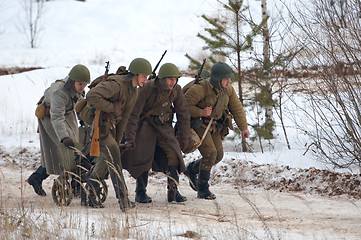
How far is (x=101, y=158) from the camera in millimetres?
6605

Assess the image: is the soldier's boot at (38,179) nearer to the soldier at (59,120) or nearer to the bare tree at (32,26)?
the soldier at (59,120)

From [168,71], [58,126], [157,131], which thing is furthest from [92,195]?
[168,71]

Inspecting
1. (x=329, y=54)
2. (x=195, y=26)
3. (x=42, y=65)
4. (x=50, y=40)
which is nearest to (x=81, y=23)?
(x=50, y=40)

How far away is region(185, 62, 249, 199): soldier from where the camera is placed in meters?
7.24

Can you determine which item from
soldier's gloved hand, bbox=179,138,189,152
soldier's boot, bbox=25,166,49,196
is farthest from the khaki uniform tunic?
soldier's boot, bbox=25,166,49,196

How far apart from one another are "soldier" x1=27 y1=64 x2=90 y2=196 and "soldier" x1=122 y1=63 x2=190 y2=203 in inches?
31.2

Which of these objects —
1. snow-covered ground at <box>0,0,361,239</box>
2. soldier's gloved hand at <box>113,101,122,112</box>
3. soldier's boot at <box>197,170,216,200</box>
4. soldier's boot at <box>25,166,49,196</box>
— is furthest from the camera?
soldier's boot at <box>25,166,49,196</box>

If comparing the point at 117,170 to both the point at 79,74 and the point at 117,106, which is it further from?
the point at 79,74

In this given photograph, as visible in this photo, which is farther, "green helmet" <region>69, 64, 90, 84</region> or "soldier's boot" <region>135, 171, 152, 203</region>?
"soldier's boot" <region>135, 171, 152, 203</region>

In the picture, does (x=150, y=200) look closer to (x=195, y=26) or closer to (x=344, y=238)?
(x=344, y=238)

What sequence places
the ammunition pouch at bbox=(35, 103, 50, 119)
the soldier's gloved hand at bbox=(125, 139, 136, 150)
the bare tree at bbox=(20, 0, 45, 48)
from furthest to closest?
1. the bare tree at bbox=(20, 0, 45, 48)
2. the ammunition pouch at bbox=(35, 103, 50, 119)
3. the soldier's gloved hand at bbox=(125, 139, 136, 150)

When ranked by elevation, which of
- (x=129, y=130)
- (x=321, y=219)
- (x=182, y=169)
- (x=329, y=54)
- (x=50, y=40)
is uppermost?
(x=50, y=40)

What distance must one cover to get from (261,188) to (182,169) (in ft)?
6.19

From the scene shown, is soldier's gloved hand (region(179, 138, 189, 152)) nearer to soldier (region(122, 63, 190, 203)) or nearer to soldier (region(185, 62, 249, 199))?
soldier (region(122, 63, 190, 203))
